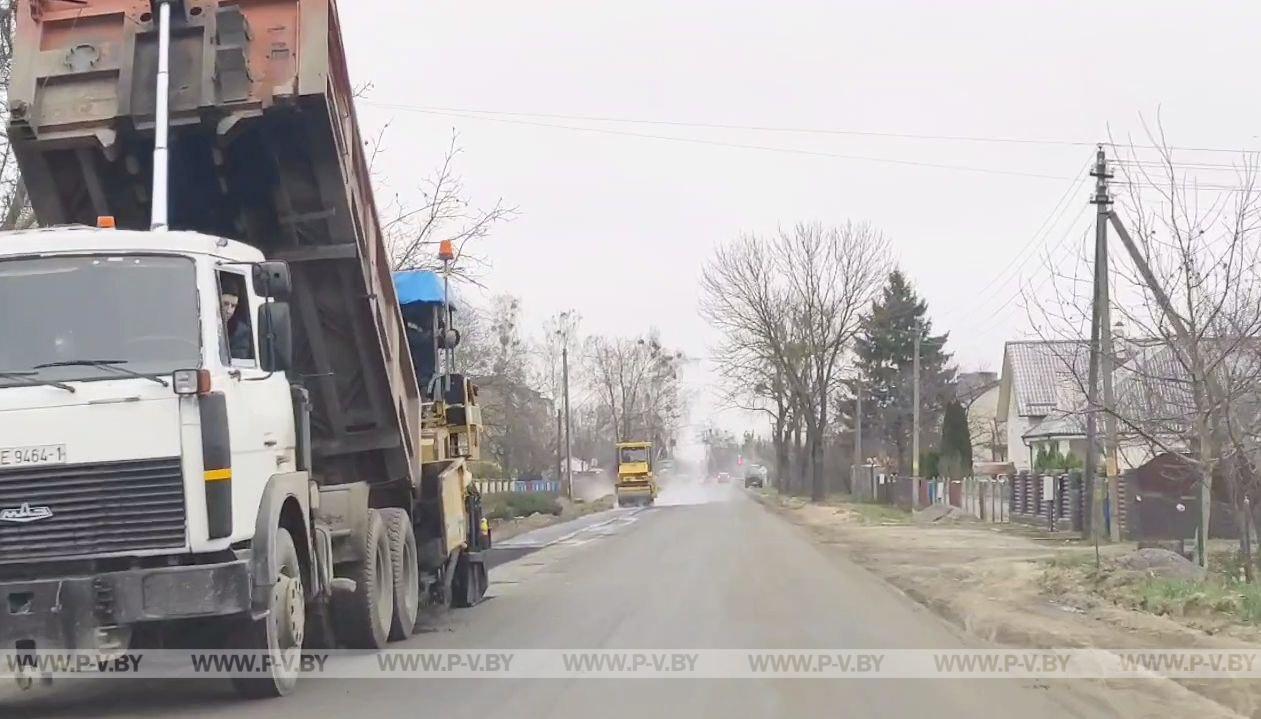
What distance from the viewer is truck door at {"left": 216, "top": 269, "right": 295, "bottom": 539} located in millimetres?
8055

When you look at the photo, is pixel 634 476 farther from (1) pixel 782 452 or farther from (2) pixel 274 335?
(2) pixel 274 335

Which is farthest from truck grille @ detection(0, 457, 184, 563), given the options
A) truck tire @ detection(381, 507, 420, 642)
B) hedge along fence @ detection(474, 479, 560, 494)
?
hedge along fence @ detection(474, 479, 560, 494)

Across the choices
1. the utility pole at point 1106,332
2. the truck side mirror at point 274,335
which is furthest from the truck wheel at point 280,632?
the utility pole at point 1106,332

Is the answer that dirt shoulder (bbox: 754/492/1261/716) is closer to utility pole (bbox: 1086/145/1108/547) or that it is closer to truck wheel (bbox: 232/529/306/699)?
utility pole (bbox: 1086/145/1108/547)

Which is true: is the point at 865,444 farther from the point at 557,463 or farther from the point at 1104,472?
the point at 1104,472

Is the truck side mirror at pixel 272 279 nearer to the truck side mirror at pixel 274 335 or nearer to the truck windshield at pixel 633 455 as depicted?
the truck side mirror at pixel 274 335

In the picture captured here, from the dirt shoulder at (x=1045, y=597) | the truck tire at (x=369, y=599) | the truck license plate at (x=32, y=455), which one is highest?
the truck license plate at (x=32, y=455)

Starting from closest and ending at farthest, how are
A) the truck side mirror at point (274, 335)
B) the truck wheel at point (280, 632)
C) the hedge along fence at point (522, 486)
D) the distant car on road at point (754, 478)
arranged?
the truck wheel at point (280, 632), the truck side mirror at point (274, 335), the hedge along fence at point (522, 486), the distant car on road at point (754, 478)

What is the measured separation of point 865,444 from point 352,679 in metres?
73.5

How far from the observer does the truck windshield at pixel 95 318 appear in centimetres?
781

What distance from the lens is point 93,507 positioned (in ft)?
25.0

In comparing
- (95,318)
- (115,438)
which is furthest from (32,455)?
(95,318)

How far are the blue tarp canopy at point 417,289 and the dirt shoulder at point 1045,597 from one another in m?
6.72

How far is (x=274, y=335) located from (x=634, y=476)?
188ft
